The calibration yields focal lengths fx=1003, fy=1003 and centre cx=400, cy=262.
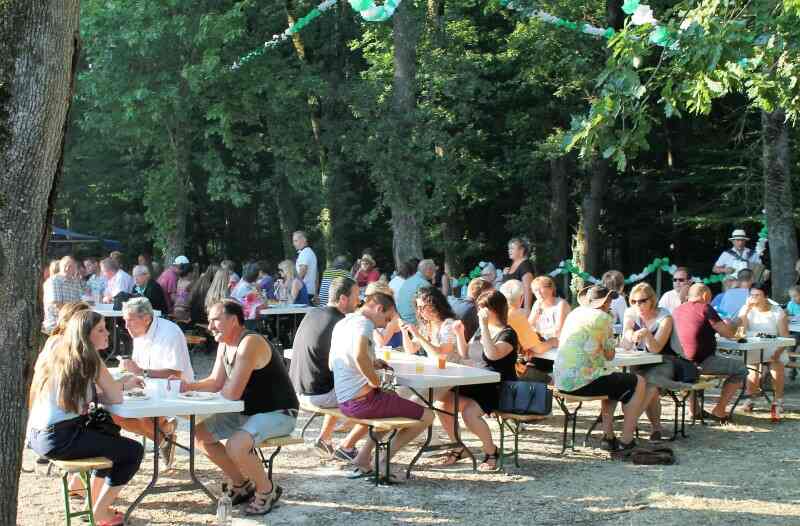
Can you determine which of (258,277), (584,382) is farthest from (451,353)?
(258,277)

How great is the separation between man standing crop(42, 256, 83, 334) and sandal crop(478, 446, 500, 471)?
198 inches

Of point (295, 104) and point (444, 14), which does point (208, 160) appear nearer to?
point (295, 104)

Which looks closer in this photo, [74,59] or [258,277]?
[74,59]

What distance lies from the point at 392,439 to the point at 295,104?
14978 mm

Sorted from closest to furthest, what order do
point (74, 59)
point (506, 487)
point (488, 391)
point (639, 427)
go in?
point (74, 59) < point (506, 487) < point (488, 391) < point (639, 427)

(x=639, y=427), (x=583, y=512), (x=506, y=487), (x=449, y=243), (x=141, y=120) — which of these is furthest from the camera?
(x=449, y=243)

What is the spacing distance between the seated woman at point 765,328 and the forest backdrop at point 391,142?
6268 millimetres

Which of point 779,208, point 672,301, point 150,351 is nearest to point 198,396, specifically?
point 150,351

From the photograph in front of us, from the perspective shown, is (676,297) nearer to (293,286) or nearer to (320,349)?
(293,286)

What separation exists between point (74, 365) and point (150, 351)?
4.04 ft

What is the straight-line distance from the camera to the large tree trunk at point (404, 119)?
666 inches

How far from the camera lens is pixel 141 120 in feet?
65.2

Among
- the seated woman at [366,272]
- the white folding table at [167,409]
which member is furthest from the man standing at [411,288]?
the white folding table at [167,409]

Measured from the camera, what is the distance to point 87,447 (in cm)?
560
